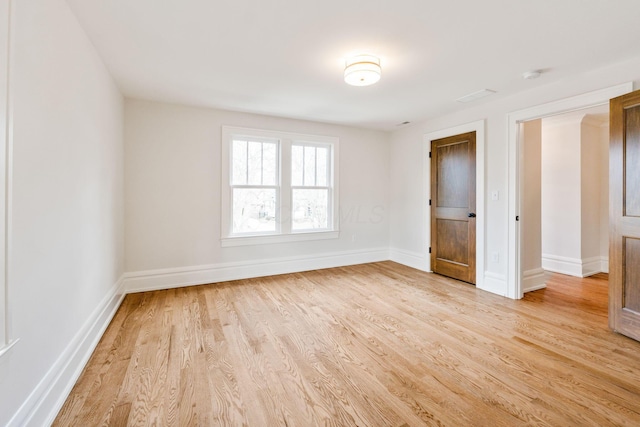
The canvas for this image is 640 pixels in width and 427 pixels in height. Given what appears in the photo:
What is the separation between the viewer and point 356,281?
4.16m

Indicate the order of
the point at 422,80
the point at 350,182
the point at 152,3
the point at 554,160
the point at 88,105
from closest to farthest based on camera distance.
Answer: the point at 152,3 < the point at 88,105 < the point at 422,80 < the point at 554,160 < the point at 350,182

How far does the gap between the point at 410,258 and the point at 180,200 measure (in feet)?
12.6

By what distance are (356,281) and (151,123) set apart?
3519 mm

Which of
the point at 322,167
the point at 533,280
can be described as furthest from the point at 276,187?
the point at 533,280

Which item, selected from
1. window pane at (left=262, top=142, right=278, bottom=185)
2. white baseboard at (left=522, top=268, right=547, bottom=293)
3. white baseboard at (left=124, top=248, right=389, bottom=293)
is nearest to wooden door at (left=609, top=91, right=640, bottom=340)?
white baseboard at (left=522, top=268, right=547, bottom=293)

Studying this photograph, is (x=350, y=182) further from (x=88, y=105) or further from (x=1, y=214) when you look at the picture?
(x=1, y=214)

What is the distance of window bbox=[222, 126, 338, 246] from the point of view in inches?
167

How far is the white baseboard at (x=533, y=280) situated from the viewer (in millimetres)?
3691

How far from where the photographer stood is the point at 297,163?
473 cm

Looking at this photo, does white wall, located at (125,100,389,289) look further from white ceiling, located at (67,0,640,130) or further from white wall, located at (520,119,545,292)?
white wall, located at (520,119,545,292)

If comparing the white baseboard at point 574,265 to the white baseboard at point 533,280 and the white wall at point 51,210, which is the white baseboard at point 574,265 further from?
the white wall at point 51,210

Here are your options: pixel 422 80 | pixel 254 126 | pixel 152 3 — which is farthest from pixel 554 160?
pixel 152 3

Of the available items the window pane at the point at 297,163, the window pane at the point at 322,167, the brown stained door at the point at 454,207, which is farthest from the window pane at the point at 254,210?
the brown stained door at the point at 454,207

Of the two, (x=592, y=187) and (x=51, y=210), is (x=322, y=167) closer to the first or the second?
(x=51, y=210)
